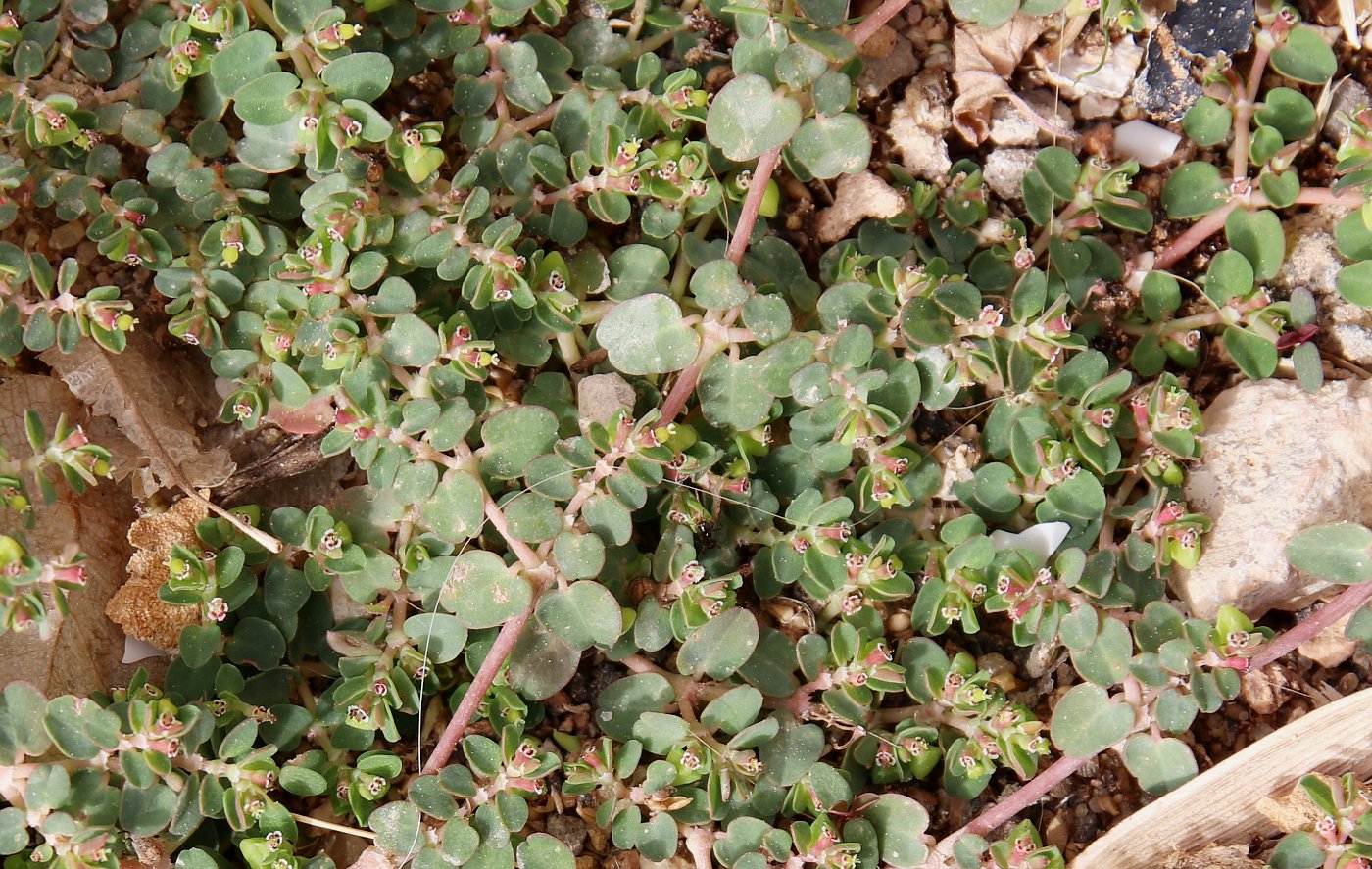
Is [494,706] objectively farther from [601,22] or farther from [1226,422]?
[1226,422]

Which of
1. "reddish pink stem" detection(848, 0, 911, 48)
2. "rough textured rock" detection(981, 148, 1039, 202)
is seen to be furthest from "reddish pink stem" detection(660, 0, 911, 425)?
"rough textured rock" detection(981, 148, 1039, 202)

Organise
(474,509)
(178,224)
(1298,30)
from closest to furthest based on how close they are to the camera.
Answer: (474,509) → (178,224) → (1298,30)

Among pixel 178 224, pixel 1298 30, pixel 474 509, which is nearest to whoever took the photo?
pixel 474 509

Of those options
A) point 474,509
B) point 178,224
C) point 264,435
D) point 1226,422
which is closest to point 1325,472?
point 1226,422

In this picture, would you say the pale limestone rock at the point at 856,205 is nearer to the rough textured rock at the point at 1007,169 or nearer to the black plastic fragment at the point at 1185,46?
the rough textured rock at the point at 1007,169

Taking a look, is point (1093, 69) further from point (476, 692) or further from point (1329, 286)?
point (476, 692)

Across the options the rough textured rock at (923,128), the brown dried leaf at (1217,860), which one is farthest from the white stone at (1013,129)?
the brown dried leaf at (1217,860)
